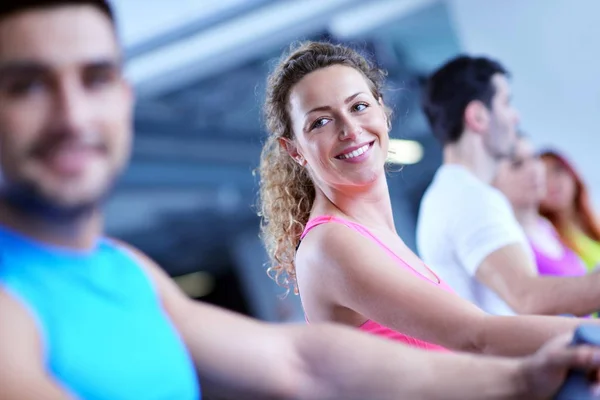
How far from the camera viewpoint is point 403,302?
4.35ft

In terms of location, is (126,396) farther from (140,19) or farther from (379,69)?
(140,19)

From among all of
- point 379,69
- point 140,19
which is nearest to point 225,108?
point 140,19

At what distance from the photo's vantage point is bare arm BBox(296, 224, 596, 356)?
1238 millimetres

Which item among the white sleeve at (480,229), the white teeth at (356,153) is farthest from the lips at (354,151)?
the white sleeve at (480,229)

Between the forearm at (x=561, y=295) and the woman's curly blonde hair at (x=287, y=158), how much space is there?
511 mm

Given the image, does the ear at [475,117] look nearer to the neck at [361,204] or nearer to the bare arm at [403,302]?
the neck at [361,204]

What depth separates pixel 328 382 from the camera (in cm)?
101

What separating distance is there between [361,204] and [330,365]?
681 mm

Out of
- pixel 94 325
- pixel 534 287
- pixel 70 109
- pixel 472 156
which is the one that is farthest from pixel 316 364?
pixel 472 156

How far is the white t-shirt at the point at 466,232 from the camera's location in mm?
1997

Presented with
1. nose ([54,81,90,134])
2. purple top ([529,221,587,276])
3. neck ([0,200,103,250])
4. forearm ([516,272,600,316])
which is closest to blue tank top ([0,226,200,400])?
neck ([0,200,103,250])

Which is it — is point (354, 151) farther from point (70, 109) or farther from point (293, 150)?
point (70, 109)

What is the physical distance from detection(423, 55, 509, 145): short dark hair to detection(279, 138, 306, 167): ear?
0.77 metres

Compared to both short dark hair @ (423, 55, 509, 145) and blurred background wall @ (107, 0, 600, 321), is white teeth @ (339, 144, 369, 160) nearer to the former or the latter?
blurred background wall @ (107, 0, 600, 321)
